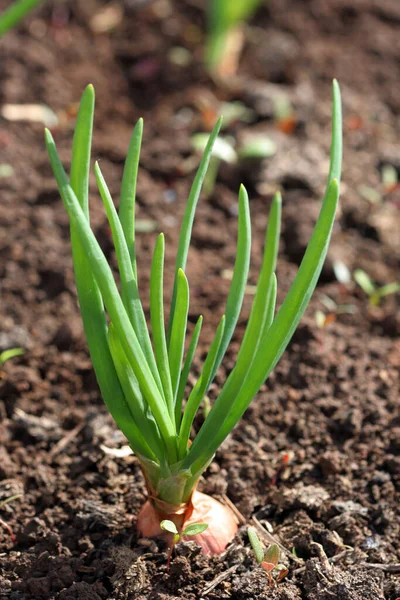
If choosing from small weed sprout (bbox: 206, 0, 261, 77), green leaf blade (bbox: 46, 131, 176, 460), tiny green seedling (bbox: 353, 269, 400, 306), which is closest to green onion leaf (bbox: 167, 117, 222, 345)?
green leaf blade (bbox: 46, 131, 176, 460)

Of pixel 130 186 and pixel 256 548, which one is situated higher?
pixel 130 186

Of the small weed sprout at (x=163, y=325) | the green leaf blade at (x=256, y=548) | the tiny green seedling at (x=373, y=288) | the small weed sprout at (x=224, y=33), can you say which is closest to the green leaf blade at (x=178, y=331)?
the small weed sprout at (x=163, y=325)

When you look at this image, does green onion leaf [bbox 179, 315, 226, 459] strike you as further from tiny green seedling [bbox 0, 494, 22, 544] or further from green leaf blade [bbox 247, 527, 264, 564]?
tiny green seedling [bbox 0, 494, 22, 544]

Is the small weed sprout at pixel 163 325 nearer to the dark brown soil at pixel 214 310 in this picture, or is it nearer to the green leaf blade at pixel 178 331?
the green leaf blade at pixel 178 331

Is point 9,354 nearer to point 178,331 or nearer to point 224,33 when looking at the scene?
point 178,331

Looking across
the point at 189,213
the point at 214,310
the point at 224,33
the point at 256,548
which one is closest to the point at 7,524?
the point at 256,548

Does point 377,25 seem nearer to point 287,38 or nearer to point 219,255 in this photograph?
point 287,38

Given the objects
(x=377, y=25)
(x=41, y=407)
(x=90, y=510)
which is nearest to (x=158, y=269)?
(x=90, y=510)
